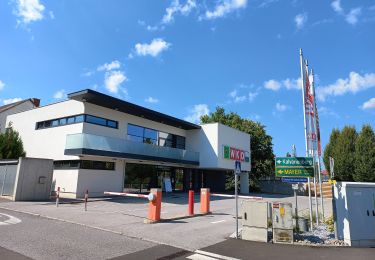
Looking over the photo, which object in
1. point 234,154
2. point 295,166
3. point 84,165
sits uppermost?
point 234,154

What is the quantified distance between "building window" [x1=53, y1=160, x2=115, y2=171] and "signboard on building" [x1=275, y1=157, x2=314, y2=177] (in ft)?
46.6

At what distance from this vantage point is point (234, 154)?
33.8m

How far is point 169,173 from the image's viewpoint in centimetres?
3025

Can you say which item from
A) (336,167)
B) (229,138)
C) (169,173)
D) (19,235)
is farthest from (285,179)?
(336,167)

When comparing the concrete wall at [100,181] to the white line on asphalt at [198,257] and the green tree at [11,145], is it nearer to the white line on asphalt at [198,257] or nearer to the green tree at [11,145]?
the green tree at [11,145]

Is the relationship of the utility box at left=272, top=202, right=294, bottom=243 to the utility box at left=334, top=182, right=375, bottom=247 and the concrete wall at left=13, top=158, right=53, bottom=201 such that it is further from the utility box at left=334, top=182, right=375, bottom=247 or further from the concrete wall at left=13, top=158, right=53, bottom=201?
the concrete wall at left=13, top=158, right=53, bottom=201

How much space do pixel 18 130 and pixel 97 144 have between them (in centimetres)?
1100

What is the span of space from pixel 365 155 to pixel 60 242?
126 feet

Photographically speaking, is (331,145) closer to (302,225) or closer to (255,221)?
(302,225)

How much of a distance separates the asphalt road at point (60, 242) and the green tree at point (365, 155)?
36.2 m

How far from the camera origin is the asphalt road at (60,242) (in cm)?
700

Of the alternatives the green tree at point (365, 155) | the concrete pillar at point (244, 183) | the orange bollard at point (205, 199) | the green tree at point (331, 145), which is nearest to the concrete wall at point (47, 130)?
the orange bollard at point (205, 199)

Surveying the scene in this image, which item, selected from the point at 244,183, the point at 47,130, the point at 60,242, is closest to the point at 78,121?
the point at 47,130

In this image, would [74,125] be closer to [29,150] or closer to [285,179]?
[29,150]
